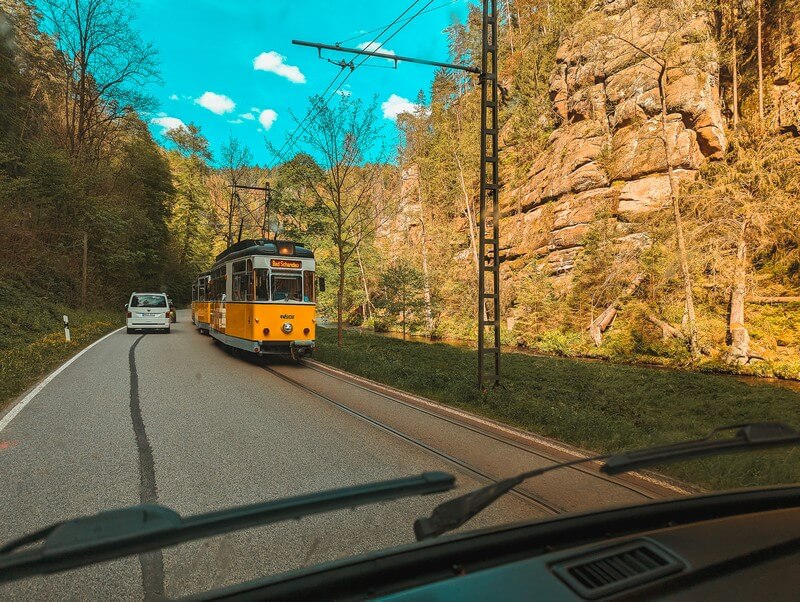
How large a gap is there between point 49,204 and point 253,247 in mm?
22952

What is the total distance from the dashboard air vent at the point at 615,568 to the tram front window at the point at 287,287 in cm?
1269

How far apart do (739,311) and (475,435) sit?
66.4 ft

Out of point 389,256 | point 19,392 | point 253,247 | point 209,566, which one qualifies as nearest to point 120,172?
point 389,256

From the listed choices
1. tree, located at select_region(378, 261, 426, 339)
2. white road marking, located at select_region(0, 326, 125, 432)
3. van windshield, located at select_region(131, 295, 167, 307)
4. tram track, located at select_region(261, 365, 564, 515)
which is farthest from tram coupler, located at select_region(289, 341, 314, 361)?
tree, located at select_region(378, 261, 426, 339)

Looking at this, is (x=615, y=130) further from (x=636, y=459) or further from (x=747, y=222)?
(x=636, y=459)

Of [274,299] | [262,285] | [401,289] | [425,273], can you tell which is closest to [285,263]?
[262,285]

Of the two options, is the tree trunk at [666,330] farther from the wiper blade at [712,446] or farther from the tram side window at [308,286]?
the wiper blade at [712,446]

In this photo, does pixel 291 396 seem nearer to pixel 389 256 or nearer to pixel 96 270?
pixel 96 270

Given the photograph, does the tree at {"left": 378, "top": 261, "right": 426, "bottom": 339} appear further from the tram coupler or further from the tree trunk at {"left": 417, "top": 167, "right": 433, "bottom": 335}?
the tram coupler

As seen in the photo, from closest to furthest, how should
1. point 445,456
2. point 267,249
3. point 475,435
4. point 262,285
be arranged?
point 445,456
point 475,435
point 262,285
point 267,249

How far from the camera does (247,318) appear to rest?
13.6m

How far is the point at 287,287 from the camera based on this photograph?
13672 mm

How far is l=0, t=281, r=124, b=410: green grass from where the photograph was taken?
10086mm

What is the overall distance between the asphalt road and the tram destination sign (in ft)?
15.7
